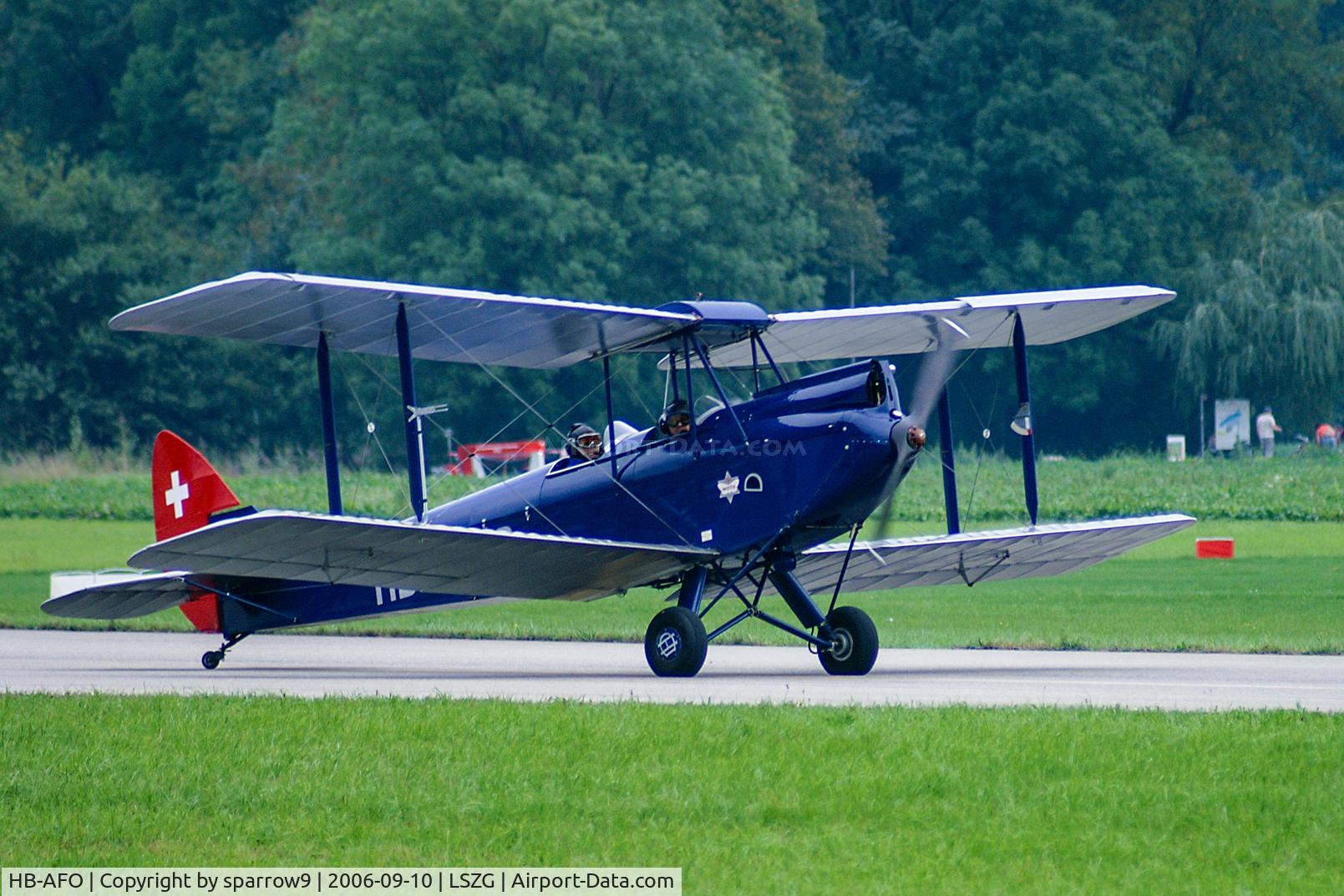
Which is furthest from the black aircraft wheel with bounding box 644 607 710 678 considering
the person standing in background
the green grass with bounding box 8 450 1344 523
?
the person standing in background

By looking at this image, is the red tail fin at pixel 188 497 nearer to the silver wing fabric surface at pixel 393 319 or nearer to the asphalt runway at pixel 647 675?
the asphalt runway at pixel 647 675

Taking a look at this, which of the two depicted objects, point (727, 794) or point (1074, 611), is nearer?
point (727, 794)

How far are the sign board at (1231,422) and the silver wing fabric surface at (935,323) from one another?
3636 cm

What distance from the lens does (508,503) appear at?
14812 millimetres

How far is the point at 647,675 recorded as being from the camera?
13734 mm

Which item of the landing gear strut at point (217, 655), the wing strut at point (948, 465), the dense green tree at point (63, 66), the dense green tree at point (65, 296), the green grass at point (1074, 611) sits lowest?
the green grass at point (1074, 611)

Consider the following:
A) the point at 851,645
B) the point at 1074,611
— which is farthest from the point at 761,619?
the point at 1074,611

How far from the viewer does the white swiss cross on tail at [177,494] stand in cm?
1536

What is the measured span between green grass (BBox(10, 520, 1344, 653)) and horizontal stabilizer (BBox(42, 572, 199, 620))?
2.64 meters

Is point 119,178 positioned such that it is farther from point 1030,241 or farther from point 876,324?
point 876,324

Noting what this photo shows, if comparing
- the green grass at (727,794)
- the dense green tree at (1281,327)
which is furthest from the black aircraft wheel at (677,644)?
the dense green tree at (1281,327)

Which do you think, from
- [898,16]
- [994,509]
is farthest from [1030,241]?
[994,509]

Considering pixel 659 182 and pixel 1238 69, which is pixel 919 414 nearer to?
pixel 659 182

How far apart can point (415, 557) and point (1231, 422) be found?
42.3 m
